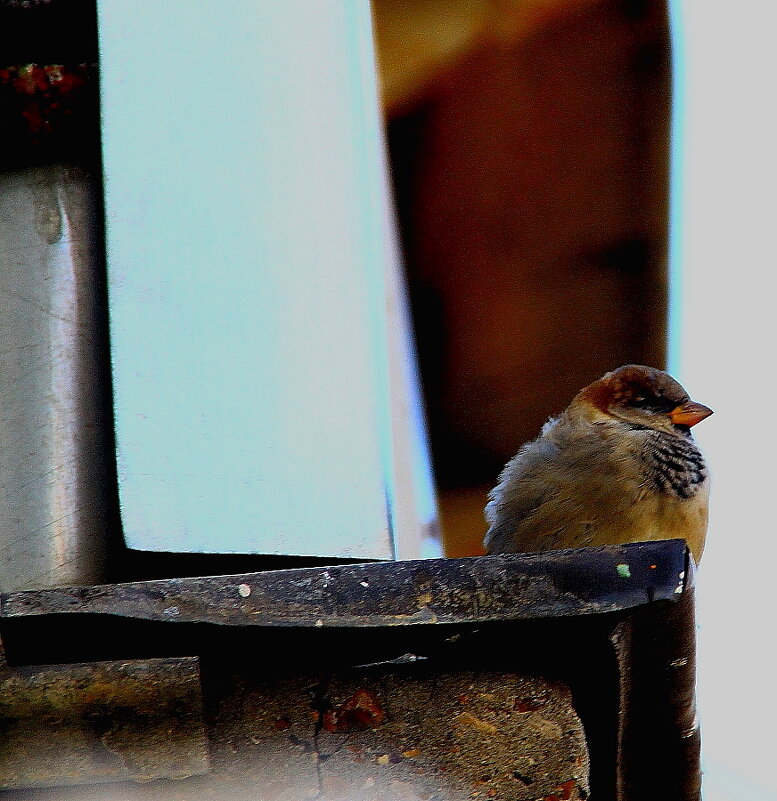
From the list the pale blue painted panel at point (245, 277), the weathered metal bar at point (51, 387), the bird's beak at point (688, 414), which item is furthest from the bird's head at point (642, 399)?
the weathered metal bar at point (51, 387)

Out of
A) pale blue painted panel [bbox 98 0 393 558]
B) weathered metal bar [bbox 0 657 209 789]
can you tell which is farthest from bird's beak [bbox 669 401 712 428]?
weathered metal bar [bbox 0 657 209 789]

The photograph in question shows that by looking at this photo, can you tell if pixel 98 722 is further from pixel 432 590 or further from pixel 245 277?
pixel 245 277

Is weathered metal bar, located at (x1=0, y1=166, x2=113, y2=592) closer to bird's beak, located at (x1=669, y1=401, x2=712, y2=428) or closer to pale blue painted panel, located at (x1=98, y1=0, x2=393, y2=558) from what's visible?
pale blue painted panel, located at (x1=98, y1=0, x2=393, y2=558)

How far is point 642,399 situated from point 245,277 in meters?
1.00

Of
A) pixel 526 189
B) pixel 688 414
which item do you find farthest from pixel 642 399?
pixel 526 189

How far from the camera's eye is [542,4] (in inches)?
59.6

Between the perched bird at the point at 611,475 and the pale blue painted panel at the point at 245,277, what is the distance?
576 millimetres

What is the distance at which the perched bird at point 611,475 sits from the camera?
170cm

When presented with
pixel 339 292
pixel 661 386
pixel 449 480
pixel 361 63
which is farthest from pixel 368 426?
pixel 449 480

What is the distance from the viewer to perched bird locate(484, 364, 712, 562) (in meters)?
1.70

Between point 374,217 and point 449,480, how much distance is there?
1156 millimetres

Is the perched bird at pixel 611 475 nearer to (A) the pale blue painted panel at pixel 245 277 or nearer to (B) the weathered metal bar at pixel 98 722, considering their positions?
(A) the pale blue painted panel at pixel 245 277

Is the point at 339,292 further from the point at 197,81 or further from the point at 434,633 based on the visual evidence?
the point at 434,633

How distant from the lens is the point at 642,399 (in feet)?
6.63
